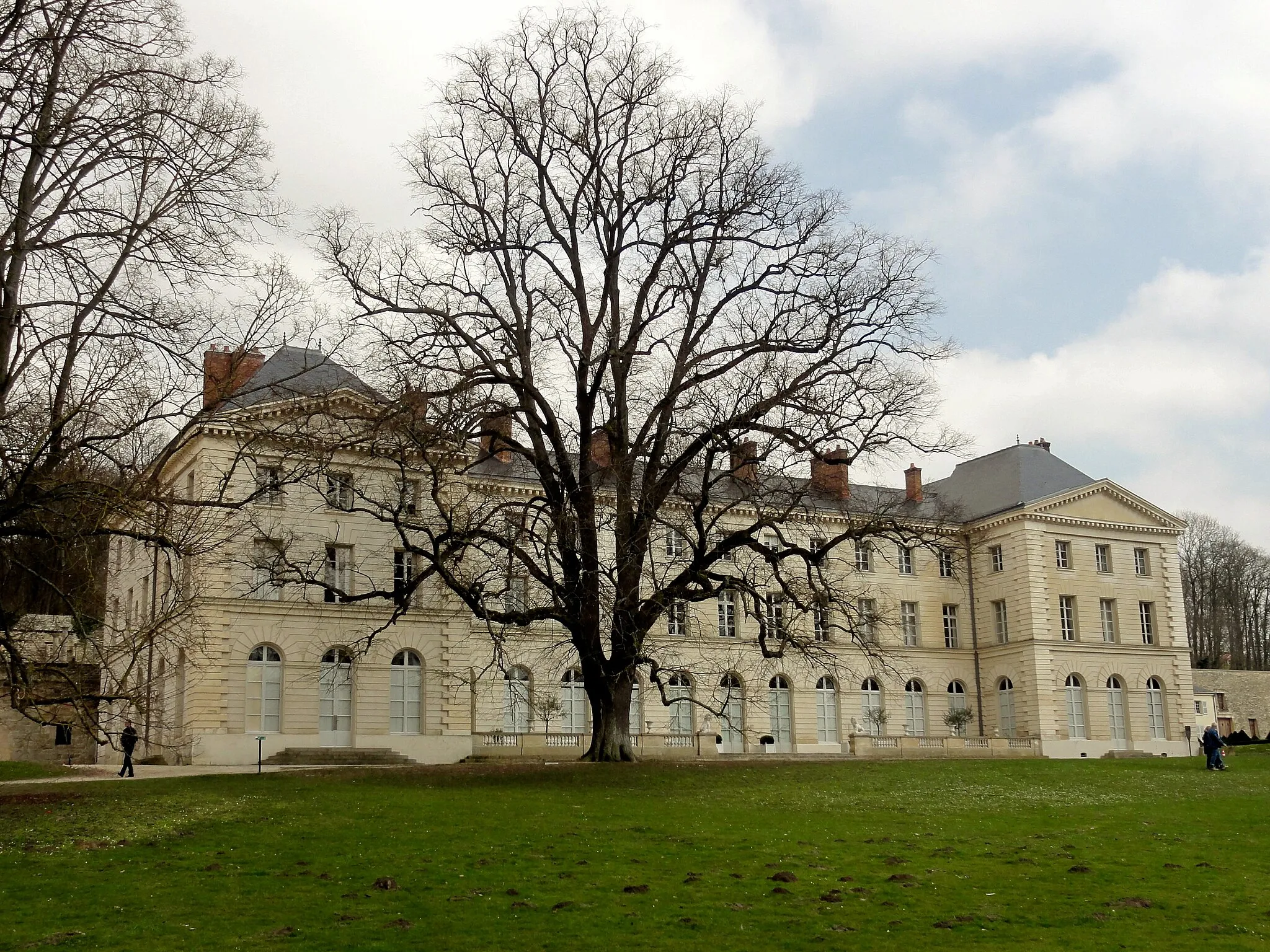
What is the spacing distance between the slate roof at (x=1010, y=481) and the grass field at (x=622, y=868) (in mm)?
26488

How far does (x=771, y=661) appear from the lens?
1694 inches

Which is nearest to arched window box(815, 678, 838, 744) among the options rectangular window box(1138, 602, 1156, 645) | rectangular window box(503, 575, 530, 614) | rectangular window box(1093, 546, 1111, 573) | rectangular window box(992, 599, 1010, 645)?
rectangular window box(992, 599, 1010, 645)

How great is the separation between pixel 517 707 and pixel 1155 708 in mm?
24895

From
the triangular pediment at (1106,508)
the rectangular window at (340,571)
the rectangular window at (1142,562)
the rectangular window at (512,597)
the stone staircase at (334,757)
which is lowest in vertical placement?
the stone staircase at (334,757)

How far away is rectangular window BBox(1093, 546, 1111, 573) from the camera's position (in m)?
48.9

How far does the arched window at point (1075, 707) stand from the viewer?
46.8 metres

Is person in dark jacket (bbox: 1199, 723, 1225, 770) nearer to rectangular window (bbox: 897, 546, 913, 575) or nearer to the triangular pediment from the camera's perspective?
the triangular pediment

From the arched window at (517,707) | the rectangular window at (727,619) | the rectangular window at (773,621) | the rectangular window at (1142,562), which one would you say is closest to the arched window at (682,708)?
the rectangular window at (727,619)

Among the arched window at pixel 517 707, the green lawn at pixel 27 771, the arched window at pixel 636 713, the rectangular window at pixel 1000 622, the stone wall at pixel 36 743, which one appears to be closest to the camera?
the green lawn at pixel 27 771

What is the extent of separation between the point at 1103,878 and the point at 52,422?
1293cm

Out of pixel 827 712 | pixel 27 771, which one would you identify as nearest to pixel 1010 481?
pixel 827 712

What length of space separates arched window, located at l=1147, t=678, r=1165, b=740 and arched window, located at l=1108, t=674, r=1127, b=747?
3.79 ft

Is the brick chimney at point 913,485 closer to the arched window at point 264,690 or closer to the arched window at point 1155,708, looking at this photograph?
the arched window at point 1155,708

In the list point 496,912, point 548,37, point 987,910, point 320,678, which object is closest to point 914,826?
point 987,910
